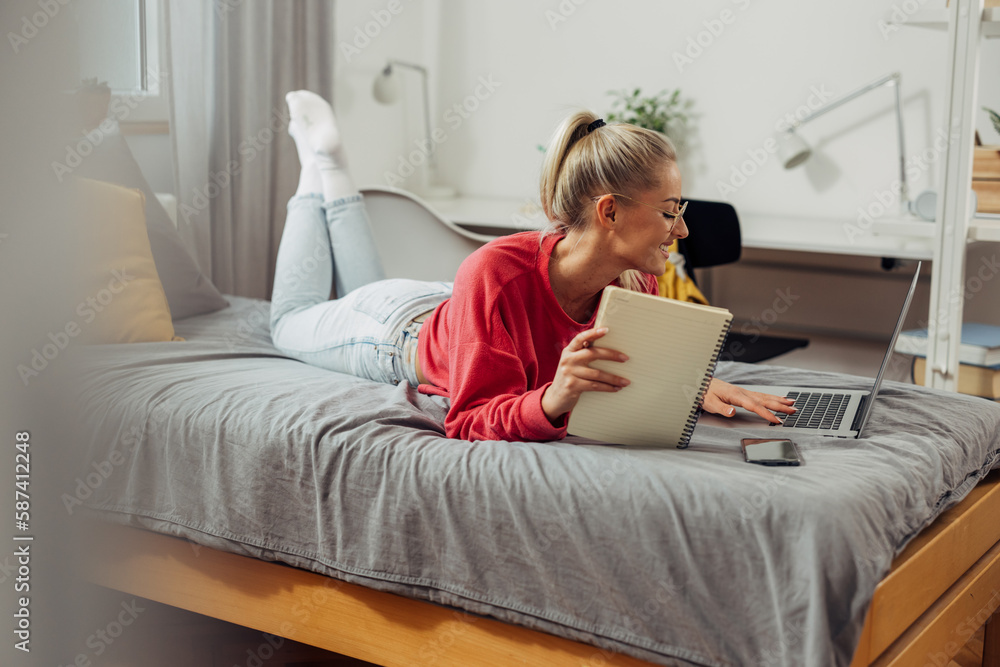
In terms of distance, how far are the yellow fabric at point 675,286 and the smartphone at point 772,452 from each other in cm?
116

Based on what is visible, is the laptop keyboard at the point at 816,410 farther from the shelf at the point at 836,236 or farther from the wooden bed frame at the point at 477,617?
the shelf at the point at 836,236

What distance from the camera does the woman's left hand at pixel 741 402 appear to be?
118 centimetres

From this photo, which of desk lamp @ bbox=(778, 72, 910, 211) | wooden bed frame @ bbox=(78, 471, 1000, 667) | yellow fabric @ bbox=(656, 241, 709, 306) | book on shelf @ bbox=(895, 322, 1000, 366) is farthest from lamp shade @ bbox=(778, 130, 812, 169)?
wooden bed frame @ bbox=(78, 471, 1000, 667)

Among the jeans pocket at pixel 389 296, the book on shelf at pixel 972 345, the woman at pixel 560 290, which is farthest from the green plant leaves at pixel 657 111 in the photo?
the woman at pixel 560 290

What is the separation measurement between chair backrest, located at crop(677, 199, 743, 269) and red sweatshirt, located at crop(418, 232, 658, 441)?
3.99ft

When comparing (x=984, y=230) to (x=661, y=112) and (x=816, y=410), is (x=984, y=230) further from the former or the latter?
(x=661, y=112)

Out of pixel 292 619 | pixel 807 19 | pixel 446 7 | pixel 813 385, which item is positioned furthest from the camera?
pixel 446 7

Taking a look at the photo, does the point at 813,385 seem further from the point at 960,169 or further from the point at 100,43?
the point at 100,43

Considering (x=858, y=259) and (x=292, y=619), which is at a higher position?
(x=858, y=259)

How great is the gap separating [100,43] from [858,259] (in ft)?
8.70

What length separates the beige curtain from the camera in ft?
6.91

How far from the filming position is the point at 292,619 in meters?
1.11

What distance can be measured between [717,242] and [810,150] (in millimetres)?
580

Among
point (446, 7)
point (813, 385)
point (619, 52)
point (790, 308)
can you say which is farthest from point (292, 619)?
point (446, 7)
